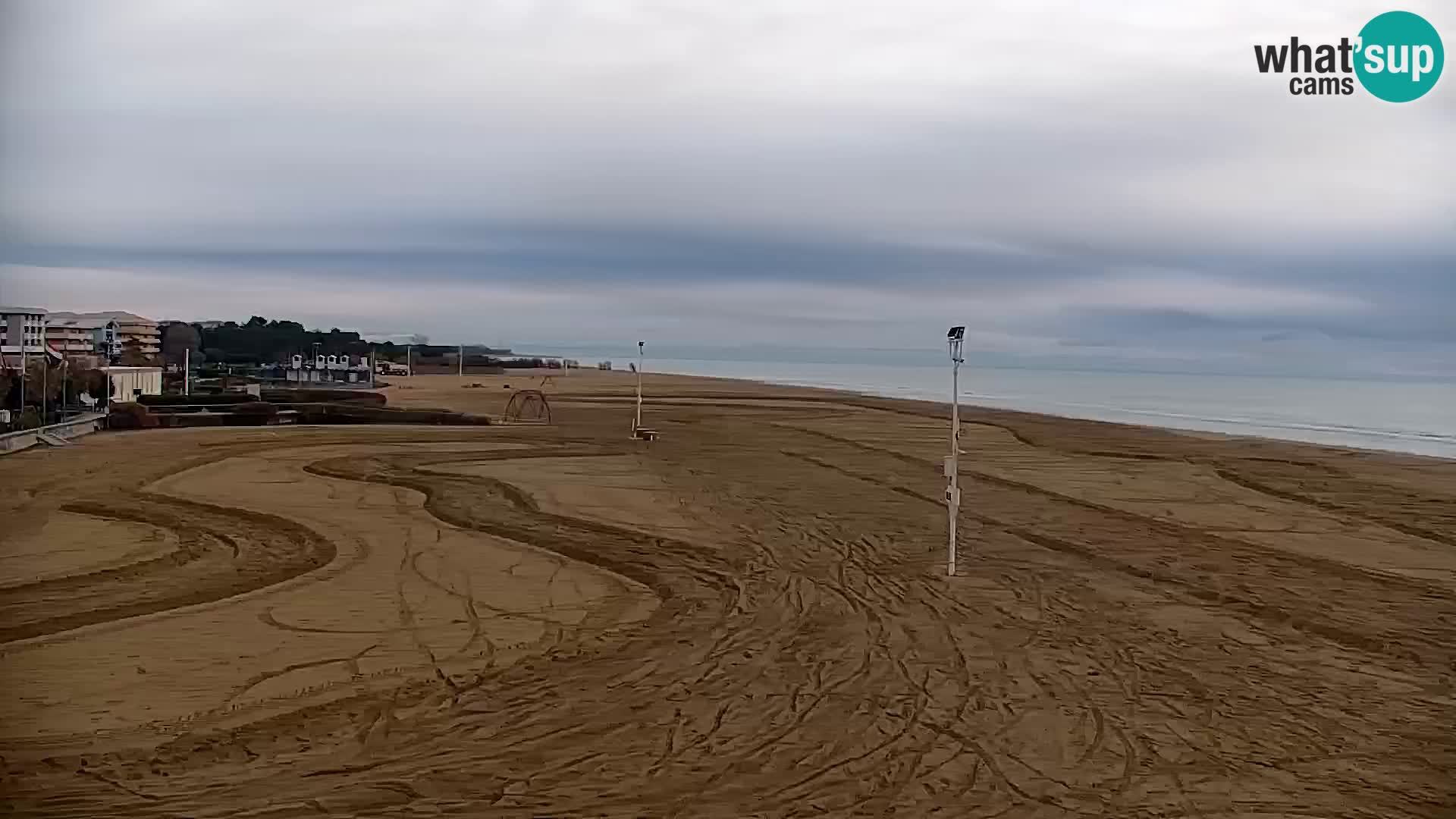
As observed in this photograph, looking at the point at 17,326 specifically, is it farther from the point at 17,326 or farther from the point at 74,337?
the point at 74,337

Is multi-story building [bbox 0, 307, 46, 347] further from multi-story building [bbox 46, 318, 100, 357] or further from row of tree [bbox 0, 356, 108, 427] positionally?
row of tree [bbox 0, 356, 108, 427]

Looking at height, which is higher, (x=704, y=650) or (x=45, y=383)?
(x=45, y=383)

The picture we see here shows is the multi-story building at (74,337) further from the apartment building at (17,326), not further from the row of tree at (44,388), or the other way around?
the apartment building at (17,326)

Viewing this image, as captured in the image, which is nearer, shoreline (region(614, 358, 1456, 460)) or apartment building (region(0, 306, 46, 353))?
apartment building (region(0, 306, 46, 353))

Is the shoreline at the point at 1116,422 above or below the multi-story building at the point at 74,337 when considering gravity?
below

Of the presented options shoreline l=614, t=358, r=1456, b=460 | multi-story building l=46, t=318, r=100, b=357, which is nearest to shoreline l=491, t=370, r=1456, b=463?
shoreline l=614, t=358, r=1456, b=460

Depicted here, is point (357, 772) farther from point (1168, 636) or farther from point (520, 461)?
point (520, 461)

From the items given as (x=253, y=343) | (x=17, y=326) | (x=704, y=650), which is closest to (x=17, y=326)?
(x=17, y=326)

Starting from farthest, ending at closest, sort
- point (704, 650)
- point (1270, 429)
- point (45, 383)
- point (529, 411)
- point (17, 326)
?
1. point (1270, 429)
2. point (529, 411)
3. point (45, 383)
4. point (17, 326)
5. point (704, 650)

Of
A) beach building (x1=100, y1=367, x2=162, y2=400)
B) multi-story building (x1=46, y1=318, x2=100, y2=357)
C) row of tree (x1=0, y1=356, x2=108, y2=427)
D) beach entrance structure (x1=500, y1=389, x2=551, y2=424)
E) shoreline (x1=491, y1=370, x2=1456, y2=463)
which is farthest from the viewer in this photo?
beach entrance structure (x1=500, y1=389, x2=551, y2=424)

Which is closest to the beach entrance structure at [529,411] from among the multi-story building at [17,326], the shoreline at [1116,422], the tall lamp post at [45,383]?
the shoreline at [1116,422]
